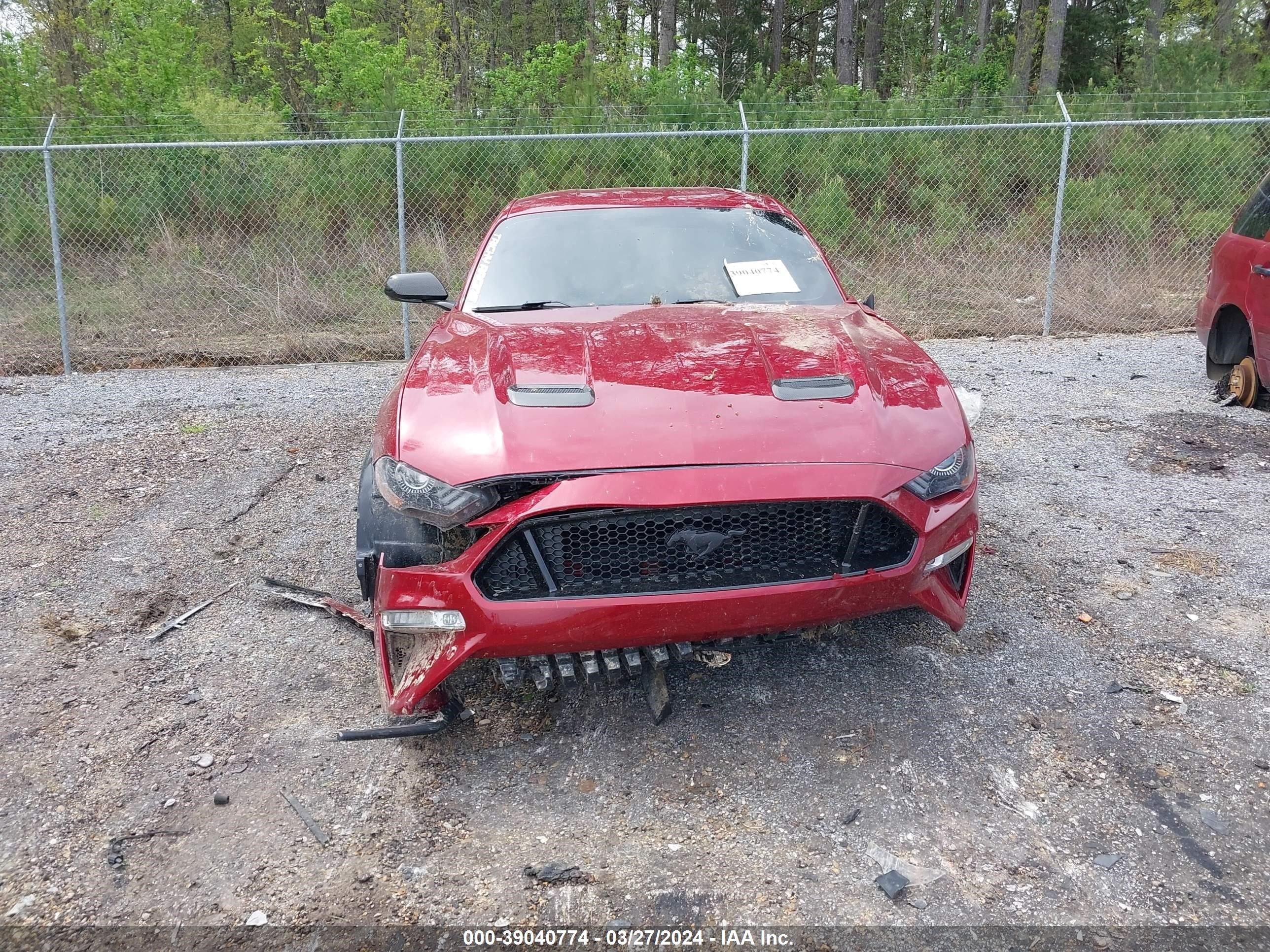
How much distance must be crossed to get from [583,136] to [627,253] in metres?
4.92

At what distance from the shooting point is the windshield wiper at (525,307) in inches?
155

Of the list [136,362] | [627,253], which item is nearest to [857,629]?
[627,253]

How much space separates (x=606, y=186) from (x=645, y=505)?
10.2m

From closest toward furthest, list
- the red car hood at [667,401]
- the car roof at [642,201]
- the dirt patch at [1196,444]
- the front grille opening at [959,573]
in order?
the red car hood at [667,401] → the front grille opening at [959,573] → the car roof at [642,201] → the dirt patch at [1196,444]

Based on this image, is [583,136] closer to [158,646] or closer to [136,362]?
[136,362]

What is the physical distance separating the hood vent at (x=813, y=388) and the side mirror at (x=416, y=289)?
1937 millimetres

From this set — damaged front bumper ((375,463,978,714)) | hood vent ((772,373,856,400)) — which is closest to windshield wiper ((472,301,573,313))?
hood vent ((772,373,856,400))

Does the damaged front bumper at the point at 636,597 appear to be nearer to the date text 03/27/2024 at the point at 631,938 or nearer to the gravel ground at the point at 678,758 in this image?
the gravel ground at the point at 678,758

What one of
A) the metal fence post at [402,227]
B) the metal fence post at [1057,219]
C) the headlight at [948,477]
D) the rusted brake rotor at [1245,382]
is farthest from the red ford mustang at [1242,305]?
the metal fence post at [402,227]

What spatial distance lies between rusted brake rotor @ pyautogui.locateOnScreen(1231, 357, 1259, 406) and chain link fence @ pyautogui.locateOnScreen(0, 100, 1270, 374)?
3517 mm

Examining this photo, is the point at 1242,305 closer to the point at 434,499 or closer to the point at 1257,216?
the point at 1257,216

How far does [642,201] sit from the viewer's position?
4602mm

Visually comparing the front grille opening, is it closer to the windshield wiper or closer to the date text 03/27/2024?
the date text 03/27/2024

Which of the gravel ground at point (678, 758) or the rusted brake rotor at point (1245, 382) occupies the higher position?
the rusted brake rotor at point (1245, 382)
